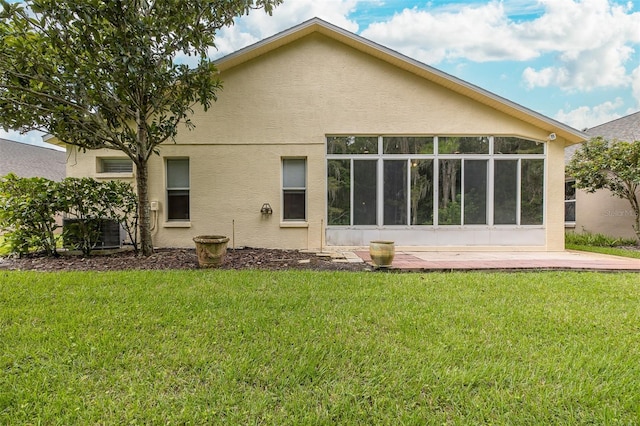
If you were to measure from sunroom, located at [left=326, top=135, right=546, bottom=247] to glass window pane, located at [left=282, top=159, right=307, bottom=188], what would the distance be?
768 mm

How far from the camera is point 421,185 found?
27.7 ft

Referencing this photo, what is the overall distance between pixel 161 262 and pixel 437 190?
24.4ft

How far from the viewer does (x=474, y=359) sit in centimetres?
260

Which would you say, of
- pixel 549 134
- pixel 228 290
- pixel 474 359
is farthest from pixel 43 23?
pixel 549 134

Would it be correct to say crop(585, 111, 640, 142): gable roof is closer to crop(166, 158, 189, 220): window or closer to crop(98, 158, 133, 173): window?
crop(166, 158, 189, 220): window

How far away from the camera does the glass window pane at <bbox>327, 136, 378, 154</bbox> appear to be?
8.46 m

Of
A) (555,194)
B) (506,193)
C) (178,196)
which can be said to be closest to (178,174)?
(178,196)

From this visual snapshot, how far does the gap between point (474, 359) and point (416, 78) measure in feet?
25.8

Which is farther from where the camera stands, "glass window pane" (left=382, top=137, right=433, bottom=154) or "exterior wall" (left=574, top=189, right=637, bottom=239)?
"exterior wall" (left=574, top=189, right=637, bottom=239)

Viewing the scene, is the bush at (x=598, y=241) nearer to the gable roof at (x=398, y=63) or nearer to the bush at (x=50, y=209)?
the gable roof at (x=398, y=63)

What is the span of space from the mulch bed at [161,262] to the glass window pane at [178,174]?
2231 mm

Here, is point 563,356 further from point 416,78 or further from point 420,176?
point 416,78

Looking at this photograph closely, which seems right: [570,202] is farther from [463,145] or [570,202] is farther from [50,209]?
[50,209]

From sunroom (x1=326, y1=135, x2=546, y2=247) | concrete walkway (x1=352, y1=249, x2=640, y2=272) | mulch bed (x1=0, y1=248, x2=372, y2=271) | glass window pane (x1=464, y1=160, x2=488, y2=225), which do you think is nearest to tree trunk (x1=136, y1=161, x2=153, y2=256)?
mulch bed (x1=0, y1=248, x2=372, y2=271)
